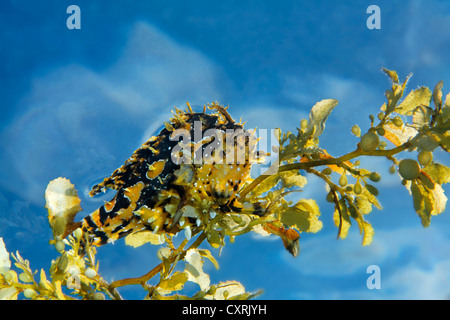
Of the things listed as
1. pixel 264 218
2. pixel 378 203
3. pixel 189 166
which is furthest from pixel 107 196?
pixel 378 203

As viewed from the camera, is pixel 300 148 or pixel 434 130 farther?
pixel 300 148

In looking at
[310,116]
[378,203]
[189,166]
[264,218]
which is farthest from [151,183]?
[378,203]

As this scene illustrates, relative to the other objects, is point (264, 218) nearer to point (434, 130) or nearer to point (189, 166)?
point (189, 166)
